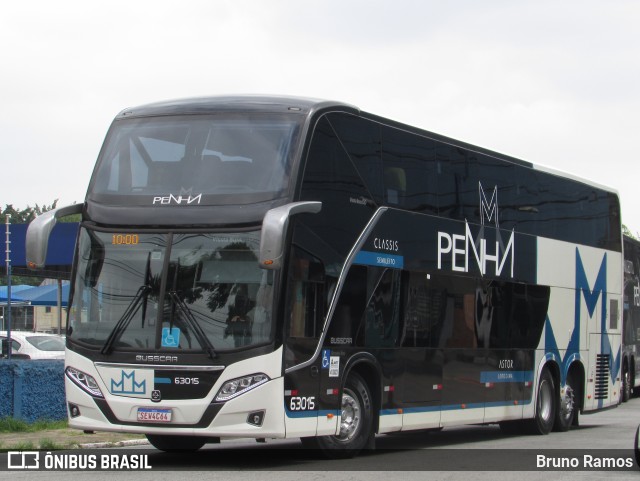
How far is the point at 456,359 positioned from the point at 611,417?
10.6 metres

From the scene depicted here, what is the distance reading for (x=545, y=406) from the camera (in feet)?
65.8

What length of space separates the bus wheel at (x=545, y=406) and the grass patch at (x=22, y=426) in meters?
7.89

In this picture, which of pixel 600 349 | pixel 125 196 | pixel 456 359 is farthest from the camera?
pixel 600 349

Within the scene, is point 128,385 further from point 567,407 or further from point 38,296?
point 38,296

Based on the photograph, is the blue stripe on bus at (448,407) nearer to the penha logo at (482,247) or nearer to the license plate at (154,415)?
the penha logo at (482,247)

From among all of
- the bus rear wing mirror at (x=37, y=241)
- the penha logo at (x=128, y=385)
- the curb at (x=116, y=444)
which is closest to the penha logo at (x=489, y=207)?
the curb at (x=116, y=444)

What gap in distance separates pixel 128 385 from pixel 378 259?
374 centimetres

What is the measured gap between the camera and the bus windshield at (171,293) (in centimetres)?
1277

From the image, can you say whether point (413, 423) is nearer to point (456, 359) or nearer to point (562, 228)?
point (456, 359)

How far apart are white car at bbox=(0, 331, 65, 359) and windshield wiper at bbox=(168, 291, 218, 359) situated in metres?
17.3

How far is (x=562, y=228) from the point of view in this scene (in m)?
20.5

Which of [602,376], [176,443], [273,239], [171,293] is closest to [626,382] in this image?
[602,376]

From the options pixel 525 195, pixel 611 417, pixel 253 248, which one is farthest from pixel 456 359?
pixel 611 417

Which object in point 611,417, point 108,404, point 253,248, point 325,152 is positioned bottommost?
point 611,417
